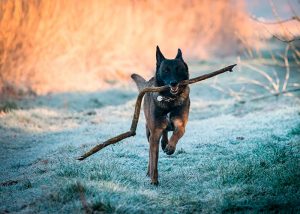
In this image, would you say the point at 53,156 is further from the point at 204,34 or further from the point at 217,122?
the point at 204,34

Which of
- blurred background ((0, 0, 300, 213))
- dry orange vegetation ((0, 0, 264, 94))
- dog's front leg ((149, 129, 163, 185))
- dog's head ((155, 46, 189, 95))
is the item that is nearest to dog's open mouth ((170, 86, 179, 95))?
dog's head ((155, 46, 189, 95))

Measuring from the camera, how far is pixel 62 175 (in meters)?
5.62

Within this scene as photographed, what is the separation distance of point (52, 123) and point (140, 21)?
41.1 ft

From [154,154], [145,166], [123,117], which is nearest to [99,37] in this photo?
[123,117]

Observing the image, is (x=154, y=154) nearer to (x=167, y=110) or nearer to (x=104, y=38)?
(x=167, y=110)

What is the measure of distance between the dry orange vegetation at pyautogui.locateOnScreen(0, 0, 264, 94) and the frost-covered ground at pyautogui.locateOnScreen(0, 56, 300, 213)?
9.36 feet

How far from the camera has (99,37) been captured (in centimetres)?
2005

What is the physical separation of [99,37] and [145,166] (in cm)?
1415

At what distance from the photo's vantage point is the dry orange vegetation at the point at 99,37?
1529 centimetres

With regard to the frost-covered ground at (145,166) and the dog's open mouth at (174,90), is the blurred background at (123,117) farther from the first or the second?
the dog's open mouth at (174,90)

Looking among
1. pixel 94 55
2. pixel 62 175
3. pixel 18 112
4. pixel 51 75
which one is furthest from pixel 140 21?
pixel 62 175

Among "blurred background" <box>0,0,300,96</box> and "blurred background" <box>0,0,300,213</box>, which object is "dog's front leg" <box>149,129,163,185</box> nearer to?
"blurred background" <box>0,0,300,213</box>

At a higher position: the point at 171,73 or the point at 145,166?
the point at 171,73

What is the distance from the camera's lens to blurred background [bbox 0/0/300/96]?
49.0ft
